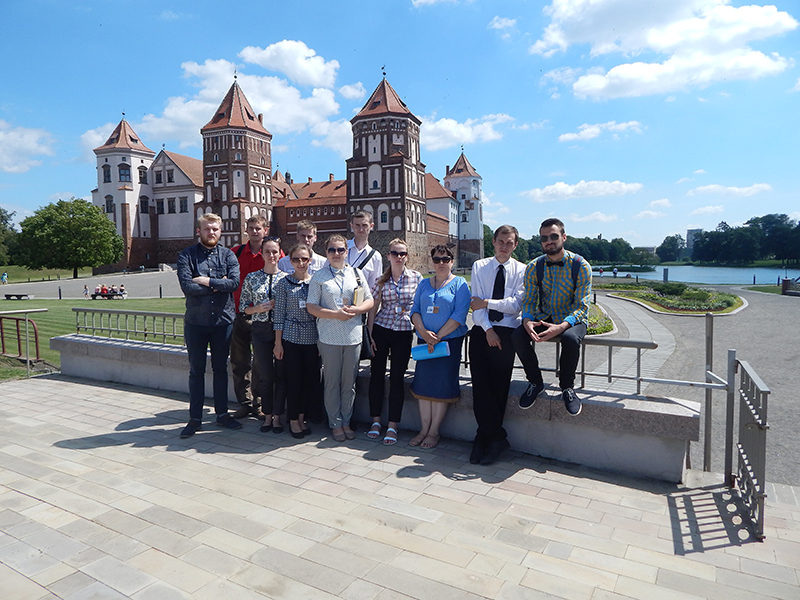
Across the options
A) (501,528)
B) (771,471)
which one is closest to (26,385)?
(501,528)

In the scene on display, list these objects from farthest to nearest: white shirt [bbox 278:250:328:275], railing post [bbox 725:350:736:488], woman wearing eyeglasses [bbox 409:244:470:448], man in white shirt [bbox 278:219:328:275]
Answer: white shirt [bbox 278:250:328:275], man in white shirt [bbox 278:219:328:275], woman wearing eyeglasses [bbox 409:244:470:448], railing post [bbox 725:350:736:488]

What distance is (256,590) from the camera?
2.75m

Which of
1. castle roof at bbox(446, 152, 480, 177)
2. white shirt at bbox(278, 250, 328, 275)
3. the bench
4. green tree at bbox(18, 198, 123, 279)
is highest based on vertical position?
castle roof at bbox(446, 152, 480, 177)

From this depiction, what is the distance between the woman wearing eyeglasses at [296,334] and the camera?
518cm

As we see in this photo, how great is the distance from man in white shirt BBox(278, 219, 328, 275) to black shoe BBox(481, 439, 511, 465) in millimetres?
2440

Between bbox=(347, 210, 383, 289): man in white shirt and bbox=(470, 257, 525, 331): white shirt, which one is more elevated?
bbox=(347, 210, 383, 289): man in white shirt

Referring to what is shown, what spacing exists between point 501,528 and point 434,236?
7352cm

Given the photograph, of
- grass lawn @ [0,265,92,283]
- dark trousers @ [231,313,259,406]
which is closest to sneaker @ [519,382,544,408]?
dark trousers @ [231,313,259,406]

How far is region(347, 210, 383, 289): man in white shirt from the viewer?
5.46 m

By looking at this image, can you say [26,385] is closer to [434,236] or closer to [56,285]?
[56,285]

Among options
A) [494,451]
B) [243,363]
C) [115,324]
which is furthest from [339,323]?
[115,324]

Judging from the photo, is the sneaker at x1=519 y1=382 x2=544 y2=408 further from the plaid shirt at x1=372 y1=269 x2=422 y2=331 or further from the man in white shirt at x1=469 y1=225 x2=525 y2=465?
the plaid shirt at x1=372 y1=269 x2=422 y2=331

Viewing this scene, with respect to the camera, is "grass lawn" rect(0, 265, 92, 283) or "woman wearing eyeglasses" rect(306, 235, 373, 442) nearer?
"woman wearing eyeglasses" rect(306, 235, 373, 442)

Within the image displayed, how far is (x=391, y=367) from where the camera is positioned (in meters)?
5.12
